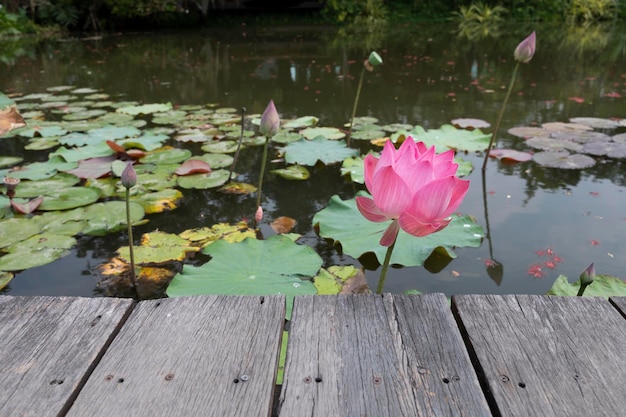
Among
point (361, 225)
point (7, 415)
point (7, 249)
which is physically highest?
point (7, 415)

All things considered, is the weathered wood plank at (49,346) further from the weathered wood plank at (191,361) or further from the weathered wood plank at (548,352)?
the weathered wood plank at (548,352)

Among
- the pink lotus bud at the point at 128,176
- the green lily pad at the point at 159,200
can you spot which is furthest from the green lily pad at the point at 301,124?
the pink lotus bud at the point at 128,176

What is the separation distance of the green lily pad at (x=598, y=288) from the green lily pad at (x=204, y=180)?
1653mm

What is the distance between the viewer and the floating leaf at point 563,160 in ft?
8.58

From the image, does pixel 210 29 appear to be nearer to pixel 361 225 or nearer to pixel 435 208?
pixel 361 225

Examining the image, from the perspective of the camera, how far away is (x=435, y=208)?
920 millimetres

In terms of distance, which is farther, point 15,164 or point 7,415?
point 15,164

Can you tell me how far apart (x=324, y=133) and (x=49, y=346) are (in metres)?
2.59

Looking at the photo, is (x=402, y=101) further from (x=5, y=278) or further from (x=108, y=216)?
(x=5, y=278)

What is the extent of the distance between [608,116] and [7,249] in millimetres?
4124

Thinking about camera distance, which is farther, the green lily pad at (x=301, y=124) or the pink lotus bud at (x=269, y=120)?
the green lily pad at (x=301, y=124)

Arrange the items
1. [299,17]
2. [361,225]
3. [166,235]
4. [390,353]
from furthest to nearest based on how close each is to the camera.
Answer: [299,17] < [166,235] < [361,225] < [390,353]

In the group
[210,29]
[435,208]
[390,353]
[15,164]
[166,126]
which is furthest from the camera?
[210,29]

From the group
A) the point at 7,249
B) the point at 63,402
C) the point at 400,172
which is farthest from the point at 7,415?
the point at 7,249
